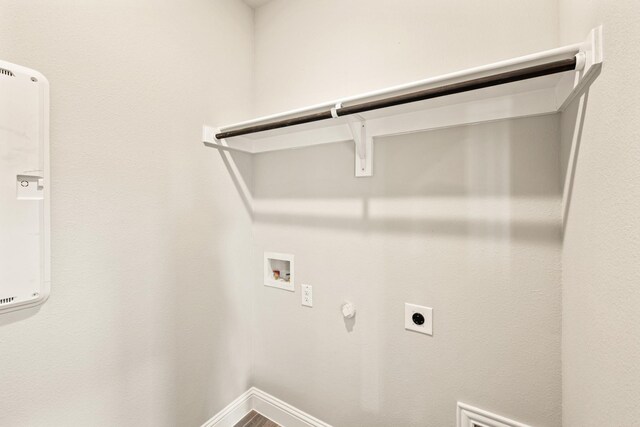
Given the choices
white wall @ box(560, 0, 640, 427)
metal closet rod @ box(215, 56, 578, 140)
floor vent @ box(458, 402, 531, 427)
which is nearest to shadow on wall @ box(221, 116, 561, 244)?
white wall @ box(560, 0, 640, 427)

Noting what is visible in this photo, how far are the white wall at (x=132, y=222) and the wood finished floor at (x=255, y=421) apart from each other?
8.6 inches

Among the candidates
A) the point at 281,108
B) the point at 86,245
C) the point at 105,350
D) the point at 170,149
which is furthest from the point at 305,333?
the point at 281,108

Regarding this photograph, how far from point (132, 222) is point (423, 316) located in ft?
4.19

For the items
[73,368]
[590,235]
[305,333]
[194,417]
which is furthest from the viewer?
[305,333]

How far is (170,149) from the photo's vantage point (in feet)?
3.80

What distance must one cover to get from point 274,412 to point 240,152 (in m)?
1.57

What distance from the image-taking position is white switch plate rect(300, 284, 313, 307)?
1379mm

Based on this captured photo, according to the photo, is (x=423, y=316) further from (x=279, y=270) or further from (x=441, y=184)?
(x=279, y=270)

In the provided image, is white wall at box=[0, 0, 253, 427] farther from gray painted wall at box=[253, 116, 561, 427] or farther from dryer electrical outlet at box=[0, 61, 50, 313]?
gray painted wall at box=[253, 116, 561, 427]

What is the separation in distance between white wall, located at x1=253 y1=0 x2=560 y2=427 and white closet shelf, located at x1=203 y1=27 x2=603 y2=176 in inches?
2.2

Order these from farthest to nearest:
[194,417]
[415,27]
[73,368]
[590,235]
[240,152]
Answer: [240,152]
[194,417]
[415,27]
[73,368]
[590,235]

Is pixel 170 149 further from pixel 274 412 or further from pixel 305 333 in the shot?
pixel 274 412

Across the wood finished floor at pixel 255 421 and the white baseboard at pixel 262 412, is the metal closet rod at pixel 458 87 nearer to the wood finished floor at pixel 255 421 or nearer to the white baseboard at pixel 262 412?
the white baseboard at pixel 262 412

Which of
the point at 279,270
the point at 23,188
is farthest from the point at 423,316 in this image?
the point at 23,188
